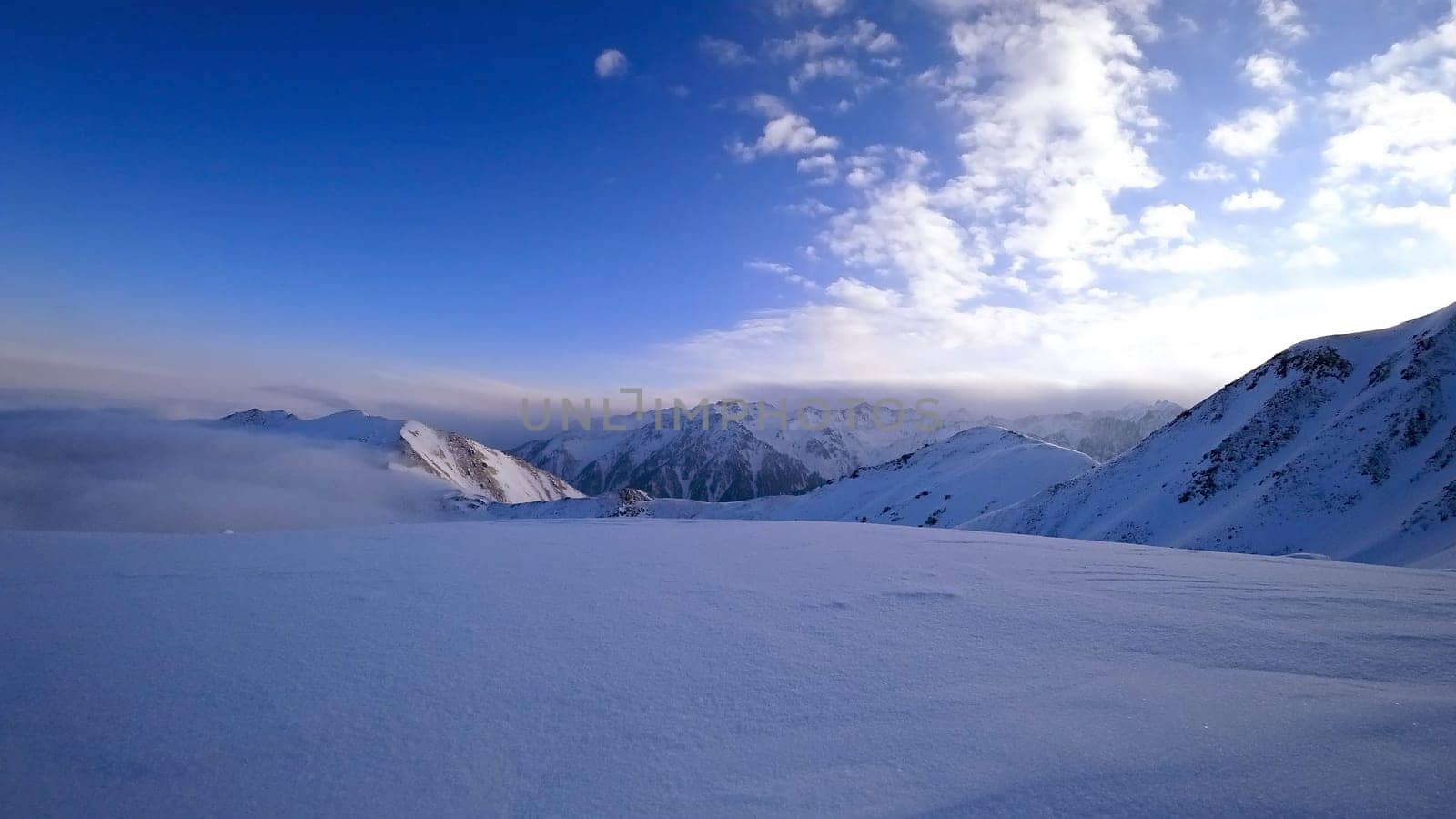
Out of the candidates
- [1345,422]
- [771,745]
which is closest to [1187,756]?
[771,745]

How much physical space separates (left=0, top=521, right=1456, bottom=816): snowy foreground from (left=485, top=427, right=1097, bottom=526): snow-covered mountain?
58.6m

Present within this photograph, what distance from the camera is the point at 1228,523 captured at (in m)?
41.7

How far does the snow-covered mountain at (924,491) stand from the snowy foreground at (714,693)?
58552 millimetres

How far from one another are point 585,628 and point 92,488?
21091 centimetres

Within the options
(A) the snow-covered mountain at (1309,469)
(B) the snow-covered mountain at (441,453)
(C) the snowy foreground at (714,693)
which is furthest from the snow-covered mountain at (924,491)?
(C) the snowy foreground at (714,693)

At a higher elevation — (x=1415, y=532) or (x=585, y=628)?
(x=585, y=628)

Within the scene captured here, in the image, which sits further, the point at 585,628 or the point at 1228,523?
the point at 1228,523

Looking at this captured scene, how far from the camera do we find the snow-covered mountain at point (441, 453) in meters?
147

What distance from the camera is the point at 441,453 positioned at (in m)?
159

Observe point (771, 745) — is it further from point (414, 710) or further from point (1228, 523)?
point (1228, 523)

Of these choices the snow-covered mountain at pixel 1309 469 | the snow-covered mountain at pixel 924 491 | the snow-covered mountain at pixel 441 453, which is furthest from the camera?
the snow-covered mountain at pixel 441 453

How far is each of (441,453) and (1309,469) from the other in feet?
556

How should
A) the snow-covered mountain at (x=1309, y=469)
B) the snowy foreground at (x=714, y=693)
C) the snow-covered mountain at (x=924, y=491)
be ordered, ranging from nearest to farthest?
the snowy foreground at (x=714, y=693) < the snow-covered mountain at (x=1309, y=469) < the snow-covered mountain at (x=924, y=491)

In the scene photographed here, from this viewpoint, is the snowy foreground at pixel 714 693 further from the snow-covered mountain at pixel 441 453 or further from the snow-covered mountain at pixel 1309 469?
the snow-covered mountain at pixel 441 453
